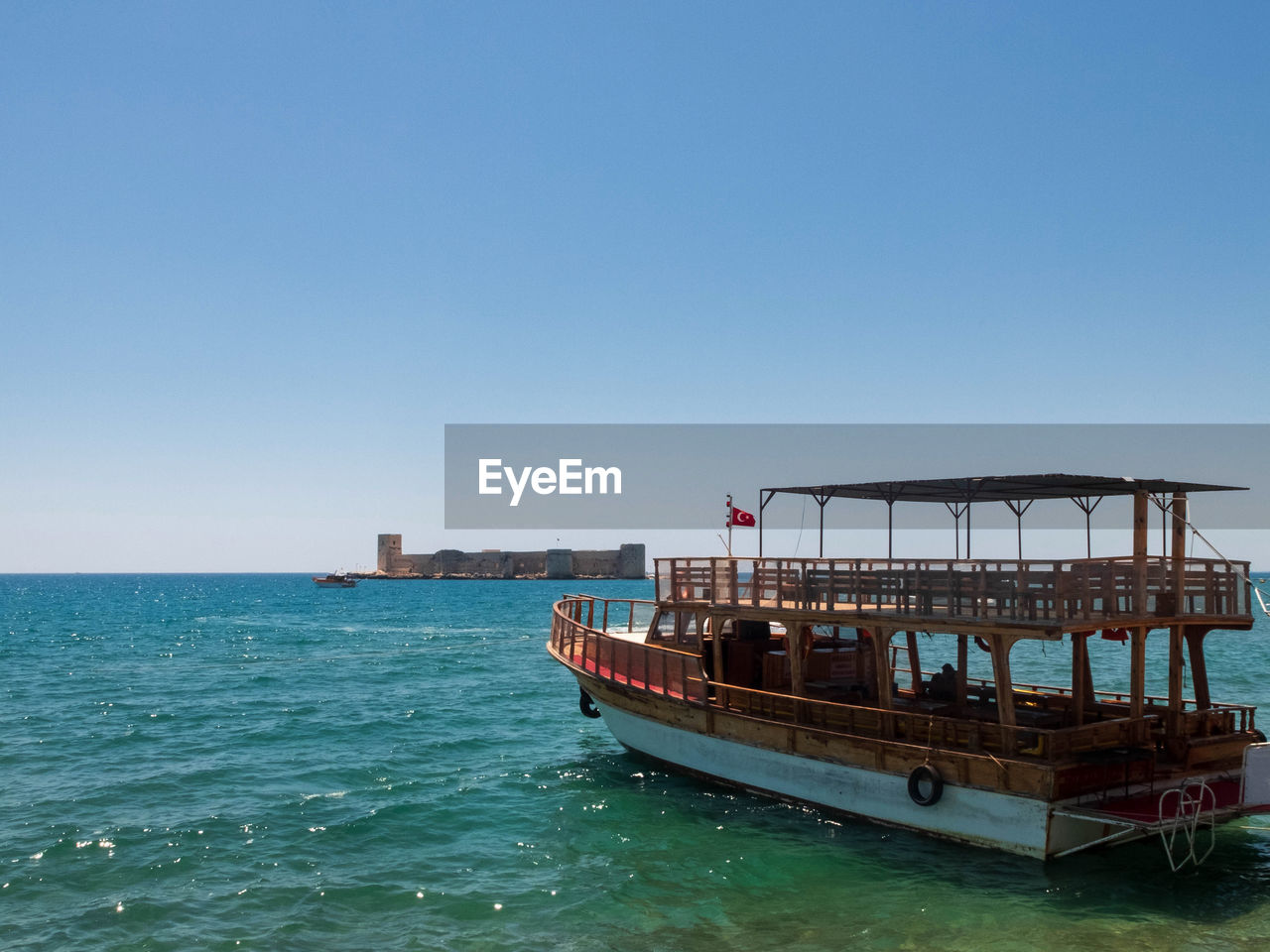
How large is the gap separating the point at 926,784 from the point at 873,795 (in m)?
1.11

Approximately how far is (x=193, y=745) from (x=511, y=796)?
412 inches

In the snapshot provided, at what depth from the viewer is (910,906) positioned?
43.3 feet

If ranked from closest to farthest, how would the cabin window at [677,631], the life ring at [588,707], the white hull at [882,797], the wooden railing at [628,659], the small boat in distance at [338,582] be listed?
the white hull at [882,797] < the wooden railing at [628,659] < the cabin window at [677,631] < the life ring at [588,707] < the small boat in distance at [338,582]

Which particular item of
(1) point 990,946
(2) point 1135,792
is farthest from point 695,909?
(2) point 1135,792

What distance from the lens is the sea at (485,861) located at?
1266 cm

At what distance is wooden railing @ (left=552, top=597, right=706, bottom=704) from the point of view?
63.3 feet

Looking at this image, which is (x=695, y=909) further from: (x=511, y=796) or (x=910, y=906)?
(x=511, y=796)

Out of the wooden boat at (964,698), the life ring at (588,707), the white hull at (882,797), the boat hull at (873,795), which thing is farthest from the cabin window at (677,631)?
the life ring at (588,707)

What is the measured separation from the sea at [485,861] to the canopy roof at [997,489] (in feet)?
18.9

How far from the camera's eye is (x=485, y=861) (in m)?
15.7

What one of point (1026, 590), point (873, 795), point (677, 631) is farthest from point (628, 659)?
point (1026, 590)

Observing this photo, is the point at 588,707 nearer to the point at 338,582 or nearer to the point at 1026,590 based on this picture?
the point at 1026,590

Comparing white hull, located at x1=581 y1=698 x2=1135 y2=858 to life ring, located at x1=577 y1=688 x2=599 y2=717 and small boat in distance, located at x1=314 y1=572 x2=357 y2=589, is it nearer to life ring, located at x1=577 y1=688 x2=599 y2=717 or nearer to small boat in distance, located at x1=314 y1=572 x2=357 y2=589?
life ring, located at x1=577 y1=688 x2=599 y2=717

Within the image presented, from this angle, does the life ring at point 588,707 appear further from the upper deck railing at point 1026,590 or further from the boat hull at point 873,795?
the upper deck railing at point 1026,590
